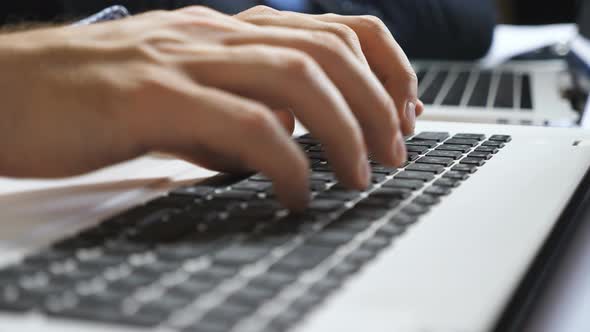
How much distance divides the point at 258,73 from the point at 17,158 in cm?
14

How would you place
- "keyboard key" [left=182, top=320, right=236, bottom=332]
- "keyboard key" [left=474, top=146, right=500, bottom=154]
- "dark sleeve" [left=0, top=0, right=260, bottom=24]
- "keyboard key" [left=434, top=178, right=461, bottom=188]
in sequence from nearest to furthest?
1. "keyboard key" [left=182, top=320, right=236, bottom=332]
2. "keyboard key" [left=434, top=178, right=461, bottom=188]
3. "keyboard key" [left=474, top=146, right=500, bottom=154]
4. "dark sleeve" [left=0, top=0, right=260, bottom=24]

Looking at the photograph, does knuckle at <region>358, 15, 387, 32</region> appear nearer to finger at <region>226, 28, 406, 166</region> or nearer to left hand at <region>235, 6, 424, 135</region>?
left hand at <region>235, 6, 424, 135</region>

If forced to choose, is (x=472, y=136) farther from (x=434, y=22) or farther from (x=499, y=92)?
(x=434, y=22)

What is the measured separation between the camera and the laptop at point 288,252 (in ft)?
0.84

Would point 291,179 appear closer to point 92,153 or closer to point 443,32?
point 92,153

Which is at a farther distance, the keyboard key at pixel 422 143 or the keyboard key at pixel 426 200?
the keyboard key at pixel 422 143

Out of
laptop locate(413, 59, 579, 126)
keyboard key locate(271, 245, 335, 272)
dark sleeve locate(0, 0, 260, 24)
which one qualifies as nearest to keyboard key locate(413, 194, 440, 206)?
keyboard key locate(271, 245, 335, 272)

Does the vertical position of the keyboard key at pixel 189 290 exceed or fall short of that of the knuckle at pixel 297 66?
it falls short

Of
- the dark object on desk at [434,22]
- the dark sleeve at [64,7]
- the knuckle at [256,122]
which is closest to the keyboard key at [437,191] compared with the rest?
the knuckle at [256,122]

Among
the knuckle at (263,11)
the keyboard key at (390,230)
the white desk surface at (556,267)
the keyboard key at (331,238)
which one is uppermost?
the knuckle at (263,11)

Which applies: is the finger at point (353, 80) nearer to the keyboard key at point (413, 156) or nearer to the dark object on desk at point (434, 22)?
the keyboard key at point (413, 156)

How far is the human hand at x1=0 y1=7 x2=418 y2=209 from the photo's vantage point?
39 centimetres

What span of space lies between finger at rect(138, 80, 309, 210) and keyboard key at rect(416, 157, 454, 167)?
147mm

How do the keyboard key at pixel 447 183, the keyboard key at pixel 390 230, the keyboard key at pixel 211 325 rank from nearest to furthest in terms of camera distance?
1. the keyboard key at pixel 211 325
2. the keyboard key at pixel 390 230
3. the keyboard key at pixel 447 183
